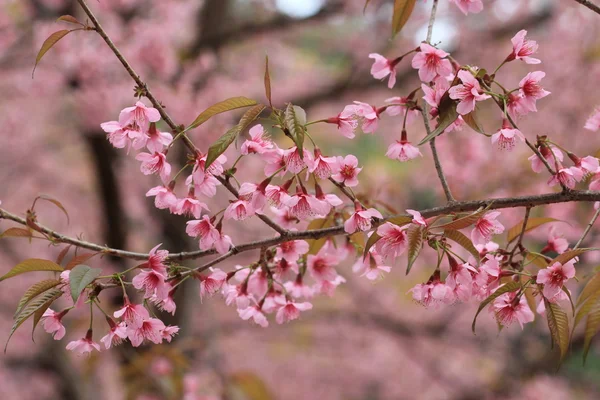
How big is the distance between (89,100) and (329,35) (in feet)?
12.3

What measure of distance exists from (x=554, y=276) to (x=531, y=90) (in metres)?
0.31

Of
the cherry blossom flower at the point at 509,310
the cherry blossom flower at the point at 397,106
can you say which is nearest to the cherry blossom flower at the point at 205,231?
the cherry blossom flower at the point at 397,106

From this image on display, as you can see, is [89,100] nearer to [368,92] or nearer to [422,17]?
[368,92]

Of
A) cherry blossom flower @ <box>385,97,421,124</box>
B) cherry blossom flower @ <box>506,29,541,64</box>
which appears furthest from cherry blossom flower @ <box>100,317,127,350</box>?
cherry blossom flower @ <box>506,29,541,64</box>

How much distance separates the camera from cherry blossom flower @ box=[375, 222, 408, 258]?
0.91m

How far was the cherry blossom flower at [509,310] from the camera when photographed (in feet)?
3.19

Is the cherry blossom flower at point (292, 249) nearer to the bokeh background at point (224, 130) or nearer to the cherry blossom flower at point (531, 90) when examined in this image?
the cherry blossom flower at point (531, 90)

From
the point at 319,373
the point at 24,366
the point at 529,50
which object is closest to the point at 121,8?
the point at 24,366

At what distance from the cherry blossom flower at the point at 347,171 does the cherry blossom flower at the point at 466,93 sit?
0.19m

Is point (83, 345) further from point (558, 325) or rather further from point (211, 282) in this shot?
point (558, 325)

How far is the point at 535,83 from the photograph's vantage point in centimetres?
97

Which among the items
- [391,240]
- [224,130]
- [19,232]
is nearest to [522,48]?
[391,240]

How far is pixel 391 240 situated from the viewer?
0.92m

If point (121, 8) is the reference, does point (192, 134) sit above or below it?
A: below
